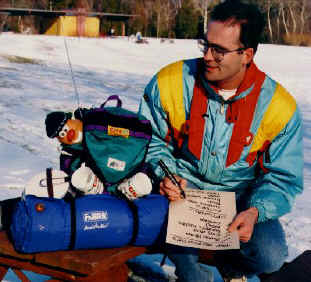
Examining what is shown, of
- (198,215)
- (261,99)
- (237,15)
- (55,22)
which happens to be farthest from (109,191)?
(55,22)

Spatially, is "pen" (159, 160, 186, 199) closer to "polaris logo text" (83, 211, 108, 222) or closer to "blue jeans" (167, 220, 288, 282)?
"blue jeans" (167, 220, 288, 282)

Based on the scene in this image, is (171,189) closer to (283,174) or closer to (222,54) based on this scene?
(283,174)

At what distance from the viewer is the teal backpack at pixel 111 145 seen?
2.64 meters

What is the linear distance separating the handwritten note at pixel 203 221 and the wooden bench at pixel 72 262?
0.86ft

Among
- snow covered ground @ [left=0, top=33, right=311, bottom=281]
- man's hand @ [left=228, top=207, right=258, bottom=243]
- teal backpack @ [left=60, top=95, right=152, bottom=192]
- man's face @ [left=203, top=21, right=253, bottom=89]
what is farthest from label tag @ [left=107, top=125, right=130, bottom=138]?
man's hand @ [left=228, top=207, right=258, bottom=243]

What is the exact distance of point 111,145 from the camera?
2.65 meters

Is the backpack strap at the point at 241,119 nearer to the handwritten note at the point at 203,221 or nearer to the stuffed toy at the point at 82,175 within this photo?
the handwritten note at the point at 203,221

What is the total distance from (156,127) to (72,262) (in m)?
1.01

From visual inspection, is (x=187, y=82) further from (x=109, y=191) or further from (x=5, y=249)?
(x=5, y=249)

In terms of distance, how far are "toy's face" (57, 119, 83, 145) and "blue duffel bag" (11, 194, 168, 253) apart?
41 cm

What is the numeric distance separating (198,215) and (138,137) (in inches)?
20.8

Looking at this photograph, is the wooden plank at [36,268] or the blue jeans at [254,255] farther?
the blue jeans at [254,255]

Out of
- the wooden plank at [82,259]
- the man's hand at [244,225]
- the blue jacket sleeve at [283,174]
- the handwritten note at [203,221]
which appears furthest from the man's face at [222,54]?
the wooden plank at [82,259]

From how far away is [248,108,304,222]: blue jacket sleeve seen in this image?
2.71 m
